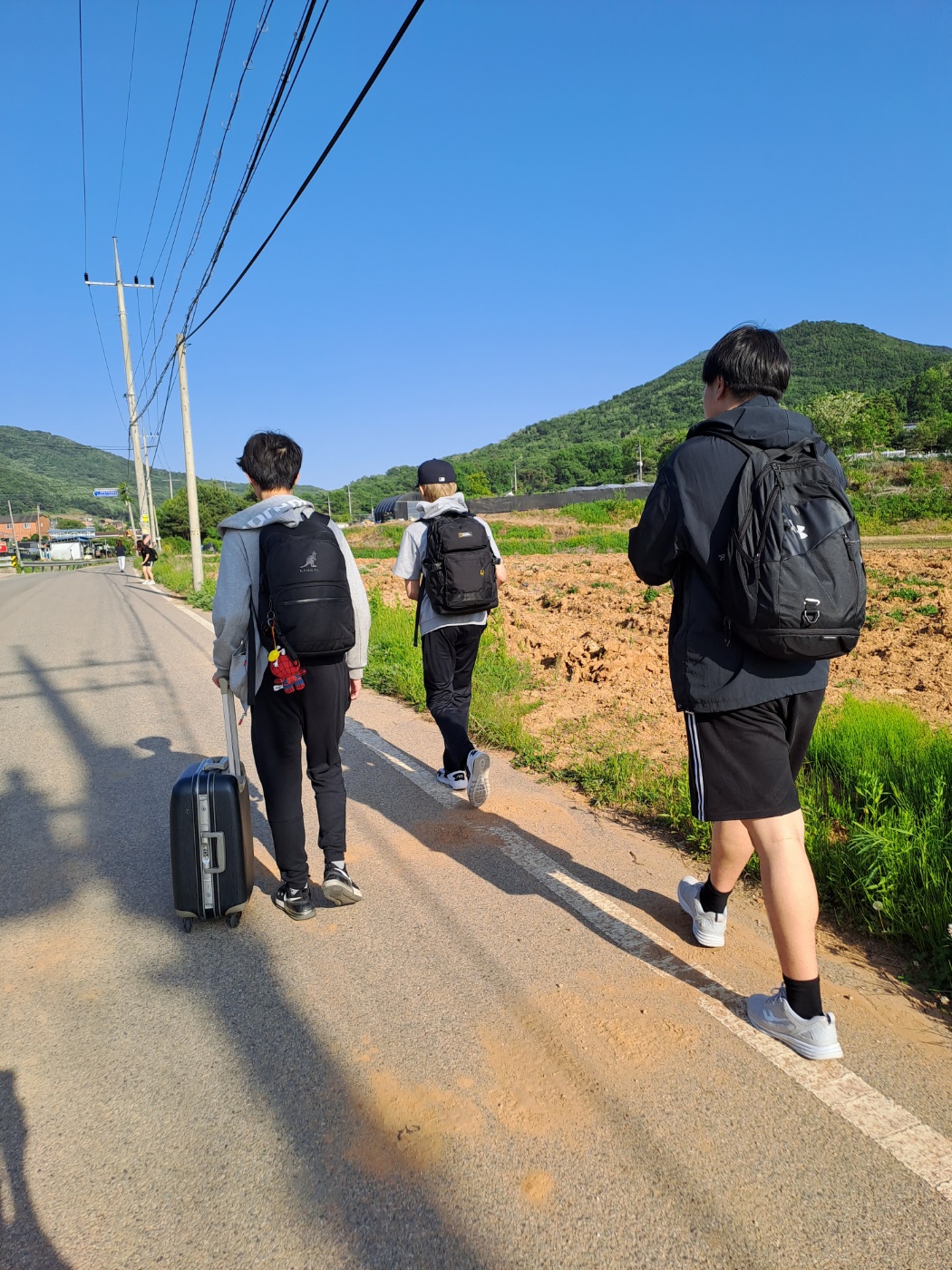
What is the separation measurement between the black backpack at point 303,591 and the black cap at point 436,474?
1527mm

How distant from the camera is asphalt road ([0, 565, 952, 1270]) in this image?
5.61 ft

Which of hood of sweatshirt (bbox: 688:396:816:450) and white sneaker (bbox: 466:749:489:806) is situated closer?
hood of sweatshirt (bbox: 688:396:816:450)

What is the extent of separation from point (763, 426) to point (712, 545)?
361 millimetres

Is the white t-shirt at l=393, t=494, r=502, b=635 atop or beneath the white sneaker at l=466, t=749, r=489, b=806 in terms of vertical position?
atop

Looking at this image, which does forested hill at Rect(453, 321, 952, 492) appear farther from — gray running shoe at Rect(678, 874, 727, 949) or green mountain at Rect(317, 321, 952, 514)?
gray running shoe at Rect(678, 874, 727, 949)

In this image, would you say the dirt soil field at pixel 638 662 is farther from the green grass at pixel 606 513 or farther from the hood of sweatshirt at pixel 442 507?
the green grass at pixel 606 513

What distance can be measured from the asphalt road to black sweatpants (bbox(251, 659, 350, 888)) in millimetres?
364

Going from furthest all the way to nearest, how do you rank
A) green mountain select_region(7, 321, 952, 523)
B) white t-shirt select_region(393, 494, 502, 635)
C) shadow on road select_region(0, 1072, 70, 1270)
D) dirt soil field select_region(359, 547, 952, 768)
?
green mountain select_region(7, 321, 952, 523), dirt soil field select_region(359, 547, 952, 768), white t-shirt select_region(393, 494, 502, 635), shadow on road select_region(0, 1072, 70, 1270)

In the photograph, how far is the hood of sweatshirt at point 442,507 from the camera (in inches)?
172

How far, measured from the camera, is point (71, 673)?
9086 mm

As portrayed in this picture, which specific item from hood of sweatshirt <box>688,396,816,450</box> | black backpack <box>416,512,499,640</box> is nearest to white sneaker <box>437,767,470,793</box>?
black backpack <box>416,512,499,640</box>

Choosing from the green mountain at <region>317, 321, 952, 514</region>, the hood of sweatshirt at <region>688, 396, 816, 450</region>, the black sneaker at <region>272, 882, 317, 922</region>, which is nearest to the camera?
the hood of sweatshirt at <region>688, 396, 816, 450</region>

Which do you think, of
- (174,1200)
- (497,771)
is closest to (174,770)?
(497,771)

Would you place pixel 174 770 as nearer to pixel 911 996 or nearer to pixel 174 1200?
pixel 174 1200
